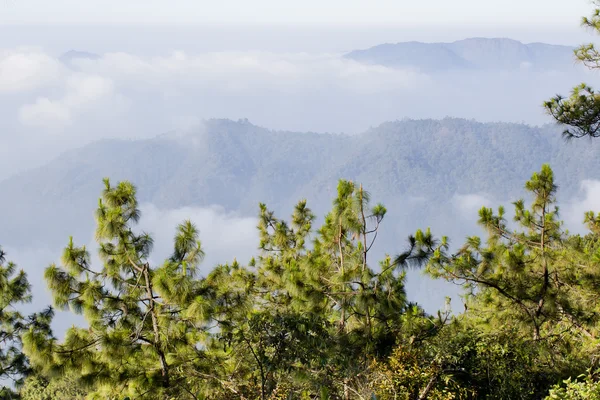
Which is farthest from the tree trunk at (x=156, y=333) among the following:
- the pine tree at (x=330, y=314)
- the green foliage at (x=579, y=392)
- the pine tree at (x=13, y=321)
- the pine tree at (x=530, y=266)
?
the green foliage at (x=579, y=392)

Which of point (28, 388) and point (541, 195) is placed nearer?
point (541, 195)

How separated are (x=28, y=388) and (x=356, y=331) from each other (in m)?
12.8

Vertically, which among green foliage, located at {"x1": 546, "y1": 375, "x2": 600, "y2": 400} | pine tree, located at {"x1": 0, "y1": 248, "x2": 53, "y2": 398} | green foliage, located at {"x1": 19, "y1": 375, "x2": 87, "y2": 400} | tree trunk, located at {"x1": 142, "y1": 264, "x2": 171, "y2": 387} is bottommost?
green foliage, located at {"x1": 546, "y1": 375, "x2": 600, "y2": 400}

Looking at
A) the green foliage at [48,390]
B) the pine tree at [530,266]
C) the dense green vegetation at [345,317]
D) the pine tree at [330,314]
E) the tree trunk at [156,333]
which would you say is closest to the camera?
the pine tree at [330,314]

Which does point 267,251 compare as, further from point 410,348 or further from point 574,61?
point 574,61

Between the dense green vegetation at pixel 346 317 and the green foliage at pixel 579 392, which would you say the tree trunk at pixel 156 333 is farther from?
the green foliage at pixel 579 392

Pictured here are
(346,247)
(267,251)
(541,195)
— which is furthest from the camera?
(267,251)

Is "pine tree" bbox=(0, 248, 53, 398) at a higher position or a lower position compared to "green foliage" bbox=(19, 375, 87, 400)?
lower

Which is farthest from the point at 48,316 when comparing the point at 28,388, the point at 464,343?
the point at 28,388

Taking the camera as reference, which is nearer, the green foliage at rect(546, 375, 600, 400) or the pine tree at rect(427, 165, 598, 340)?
the green foliage at rect(546, 375, 600, 400)

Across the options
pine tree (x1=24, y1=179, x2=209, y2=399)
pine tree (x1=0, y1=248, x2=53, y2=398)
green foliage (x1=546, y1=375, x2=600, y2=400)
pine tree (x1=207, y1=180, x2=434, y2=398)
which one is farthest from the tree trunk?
green foliage (x1=546, y1=375, x2=600, y2=400)

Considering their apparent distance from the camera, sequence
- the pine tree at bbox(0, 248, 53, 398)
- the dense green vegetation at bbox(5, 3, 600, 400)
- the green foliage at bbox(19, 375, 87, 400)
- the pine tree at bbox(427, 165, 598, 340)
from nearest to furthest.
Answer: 1. the dense green vegetation at bbox(5, 3, 600, 400)
2. the pine tree at bbox(427, 165, 598, 340)
3. the pine tree at bbox(0, 248, 53, 398)
4. the green foliage at bbox(19, 375, 87, 400)

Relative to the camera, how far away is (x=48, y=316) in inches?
288

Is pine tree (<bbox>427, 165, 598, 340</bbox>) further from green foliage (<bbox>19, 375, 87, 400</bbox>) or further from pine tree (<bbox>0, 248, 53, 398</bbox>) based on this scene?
green foliage (<bbox>19, 375, 87, 400</bbox>)
